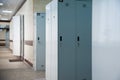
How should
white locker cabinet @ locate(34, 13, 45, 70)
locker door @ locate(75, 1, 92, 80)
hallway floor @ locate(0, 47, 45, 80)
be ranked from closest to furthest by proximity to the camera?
locker door @ locate(75, 1, 92, 80), hallway floor @ locate(0, 47, 45, 80), white locker cabinet @ locate(34, 13, 45, 70)

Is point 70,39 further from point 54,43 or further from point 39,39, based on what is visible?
point 39,39

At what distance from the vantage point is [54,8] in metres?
4.35

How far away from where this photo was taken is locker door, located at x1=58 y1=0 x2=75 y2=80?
4145 mm

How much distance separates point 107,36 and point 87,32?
269 cm

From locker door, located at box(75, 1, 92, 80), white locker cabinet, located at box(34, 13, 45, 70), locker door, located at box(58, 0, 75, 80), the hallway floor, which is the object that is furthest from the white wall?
white locker cabinet, located at box(34, 13, 45, 70)

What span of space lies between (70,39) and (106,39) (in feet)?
8.10

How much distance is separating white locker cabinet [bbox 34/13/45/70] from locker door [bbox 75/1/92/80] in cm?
302

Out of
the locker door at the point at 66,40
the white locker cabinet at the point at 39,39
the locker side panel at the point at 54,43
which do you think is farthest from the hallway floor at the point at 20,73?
the locker door at the point at 66,40

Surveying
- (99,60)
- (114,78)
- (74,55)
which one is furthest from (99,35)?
(74,55)

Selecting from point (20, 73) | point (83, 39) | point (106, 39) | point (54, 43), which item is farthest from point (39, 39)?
point (106, 39)

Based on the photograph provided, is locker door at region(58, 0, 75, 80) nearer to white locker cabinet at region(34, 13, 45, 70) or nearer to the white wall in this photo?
the white wall

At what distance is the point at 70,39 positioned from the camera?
423 cm

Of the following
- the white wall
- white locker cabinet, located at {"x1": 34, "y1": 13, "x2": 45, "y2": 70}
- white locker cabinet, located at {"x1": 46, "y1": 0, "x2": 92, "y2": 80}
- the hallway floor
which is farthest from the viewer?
white locker cabinet, located at {"x1": 34, "y1": 13, "x2": 45, "y2": 70}

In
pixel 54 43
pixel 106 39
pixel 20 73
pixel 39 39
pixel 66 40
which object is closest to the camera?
pixel 106 39
